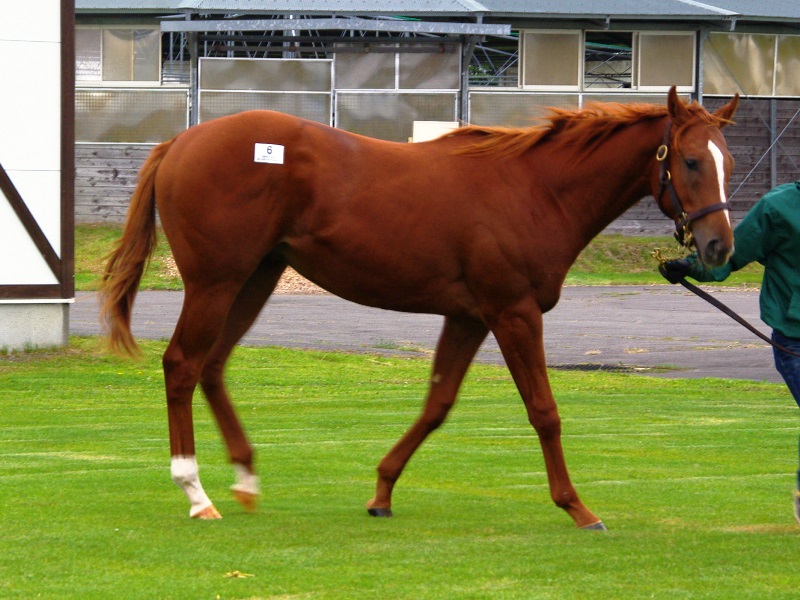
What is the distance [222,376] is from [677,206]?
2.63 meters

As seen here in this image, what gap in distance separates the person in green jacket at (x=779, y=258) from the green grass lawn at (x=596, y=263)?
2163 cm

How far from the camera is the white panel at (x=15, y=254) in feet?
50.1

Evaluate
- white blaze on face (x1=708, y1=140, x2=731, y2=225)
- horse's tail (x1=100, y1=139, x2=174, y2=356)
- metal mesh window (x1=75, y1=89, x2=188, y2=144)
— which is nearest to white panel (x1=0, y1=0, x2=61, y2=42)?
horse's tail (x1=100, y1=139, x2=174, y2=356)

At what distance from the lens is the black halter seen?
6387 mm

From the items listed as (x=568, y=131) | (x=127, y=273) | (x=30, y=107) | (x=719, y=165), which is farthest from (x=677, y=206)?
(x=30, y=107)

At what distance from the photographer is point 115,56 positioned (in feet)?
107

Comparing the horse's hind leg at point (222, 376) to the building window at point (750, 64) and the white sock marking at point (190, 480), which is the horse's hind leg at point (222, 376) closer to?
the white sock marking at point (190, 480)

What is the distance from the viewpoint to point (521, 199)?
22.2ft

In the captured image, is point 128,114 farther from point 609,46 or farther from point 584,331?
point 584,331

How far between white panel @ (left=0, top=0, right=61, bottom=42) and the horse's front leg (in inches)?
419

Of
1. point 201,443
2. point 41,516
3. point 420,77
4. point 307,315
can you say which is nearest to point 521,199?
point 41,516

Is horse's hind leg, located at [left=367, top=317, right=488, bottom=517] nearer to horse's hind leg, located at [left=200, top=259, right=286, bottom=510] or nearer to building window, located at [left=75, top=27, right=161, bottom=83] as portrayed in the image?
horse's hind leg, located at [left=200, top=259, right=286, bottom=510]

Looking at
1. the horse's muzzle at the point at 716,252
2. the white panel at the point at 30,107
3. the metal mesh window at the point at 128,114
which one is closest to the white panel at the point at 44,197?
the white panel at the point at 30,107

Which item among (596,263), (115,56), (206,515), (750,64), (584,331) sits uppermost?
(750,64)
